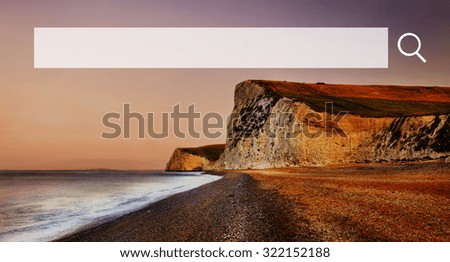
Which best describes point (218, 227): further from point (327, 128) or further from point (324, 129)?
point (327, 128)

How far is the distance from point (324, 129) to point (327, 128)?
39 cm

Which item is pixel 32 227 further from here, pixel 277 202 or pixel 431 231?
pixel 431 231

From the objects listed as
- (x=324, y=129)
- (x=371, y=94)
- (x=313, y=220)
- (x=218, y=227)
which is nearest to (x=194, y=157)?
(x=371, y=94)

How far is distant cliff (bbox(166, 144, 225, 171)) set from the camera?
86.6 meters

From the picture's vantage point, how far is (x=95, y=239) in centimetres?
728

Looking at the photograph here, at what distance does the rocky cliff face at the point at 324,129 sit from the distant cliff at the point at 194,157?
30544 millimetres

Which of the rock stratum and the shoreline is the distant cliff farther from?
the shoreline

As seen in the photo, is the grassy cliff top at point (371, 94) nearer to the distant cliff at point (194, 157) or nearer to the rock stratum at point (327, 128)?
the rock stratum at point (327, 128)

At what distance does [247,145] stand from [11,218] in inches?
1472

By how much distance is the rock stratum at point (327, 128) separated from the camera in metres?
25.8

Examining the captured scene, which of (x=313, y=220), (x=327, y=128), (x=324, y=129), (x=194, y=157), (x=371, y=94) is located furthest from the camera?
(x=194, y=157)

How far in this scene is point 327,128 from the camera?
34.2 m
